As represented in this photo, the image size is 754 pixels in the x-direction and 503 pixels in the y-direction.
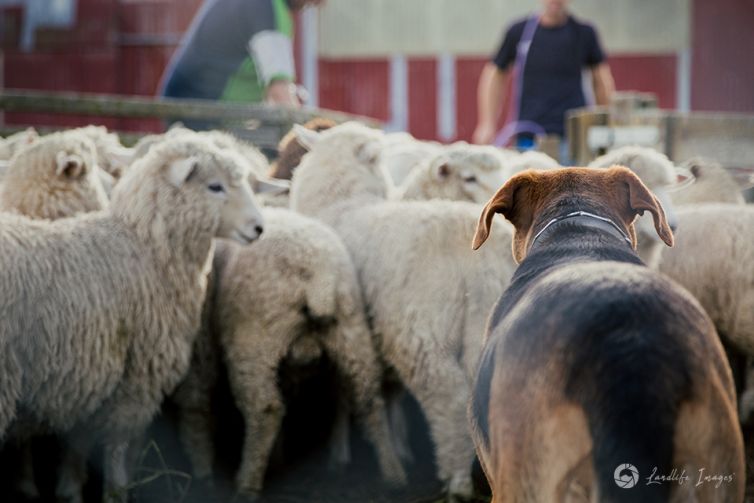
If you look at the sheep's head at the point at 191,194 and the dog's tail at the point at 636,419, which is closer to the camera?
the dog's tail at the point at 636,419

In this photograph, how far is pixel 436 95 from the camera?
18.5 meters

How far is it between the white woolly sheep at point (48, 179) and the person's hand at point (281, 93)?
198 cm

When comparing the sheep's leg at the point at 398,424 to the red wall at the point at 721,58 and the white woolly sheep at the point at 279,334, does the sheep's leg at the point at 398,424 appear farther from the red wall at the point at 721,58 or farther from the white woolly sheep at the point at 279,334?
the red wall at the point at 721,58

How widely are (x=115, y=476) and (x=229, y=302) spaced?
815 mm

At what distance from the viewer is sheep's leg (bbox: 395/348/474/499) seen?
456cm

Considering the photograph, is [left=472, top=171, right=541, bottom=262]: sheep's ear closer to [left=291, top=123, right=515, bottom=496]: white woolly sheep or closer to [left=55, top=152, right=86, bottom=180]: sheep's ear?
[left=291, top=123, right=515, bottom=496]: white woolly sheep

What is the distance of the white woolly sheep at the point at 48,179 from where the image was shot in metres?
4.70

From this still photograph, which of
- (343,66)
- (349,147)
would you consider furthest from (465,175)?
(343,66)

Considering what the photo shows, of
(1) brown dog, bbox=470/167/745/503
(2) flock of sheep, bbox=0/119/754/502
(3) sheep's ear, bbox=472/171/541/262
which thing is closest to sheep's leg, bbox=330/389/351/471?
(2) flock of sheep, bbox=0/119/754/502

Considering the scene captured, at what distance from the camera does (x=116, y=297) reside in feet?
14.0

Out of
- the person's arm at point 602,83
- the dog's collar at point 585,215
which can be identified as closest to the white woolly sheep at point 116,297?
the dog's collar at point 585,215

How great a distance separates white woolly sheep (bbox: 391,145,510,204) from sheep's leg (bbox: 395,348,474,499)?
3.62 ft

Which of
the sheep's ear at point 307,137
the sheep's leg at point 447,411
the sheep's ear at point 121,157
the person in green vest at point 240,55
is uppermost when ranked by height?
the person in green vest at point 240,55

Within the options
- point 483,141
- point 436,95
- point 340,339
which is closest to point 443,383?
point 340,339
